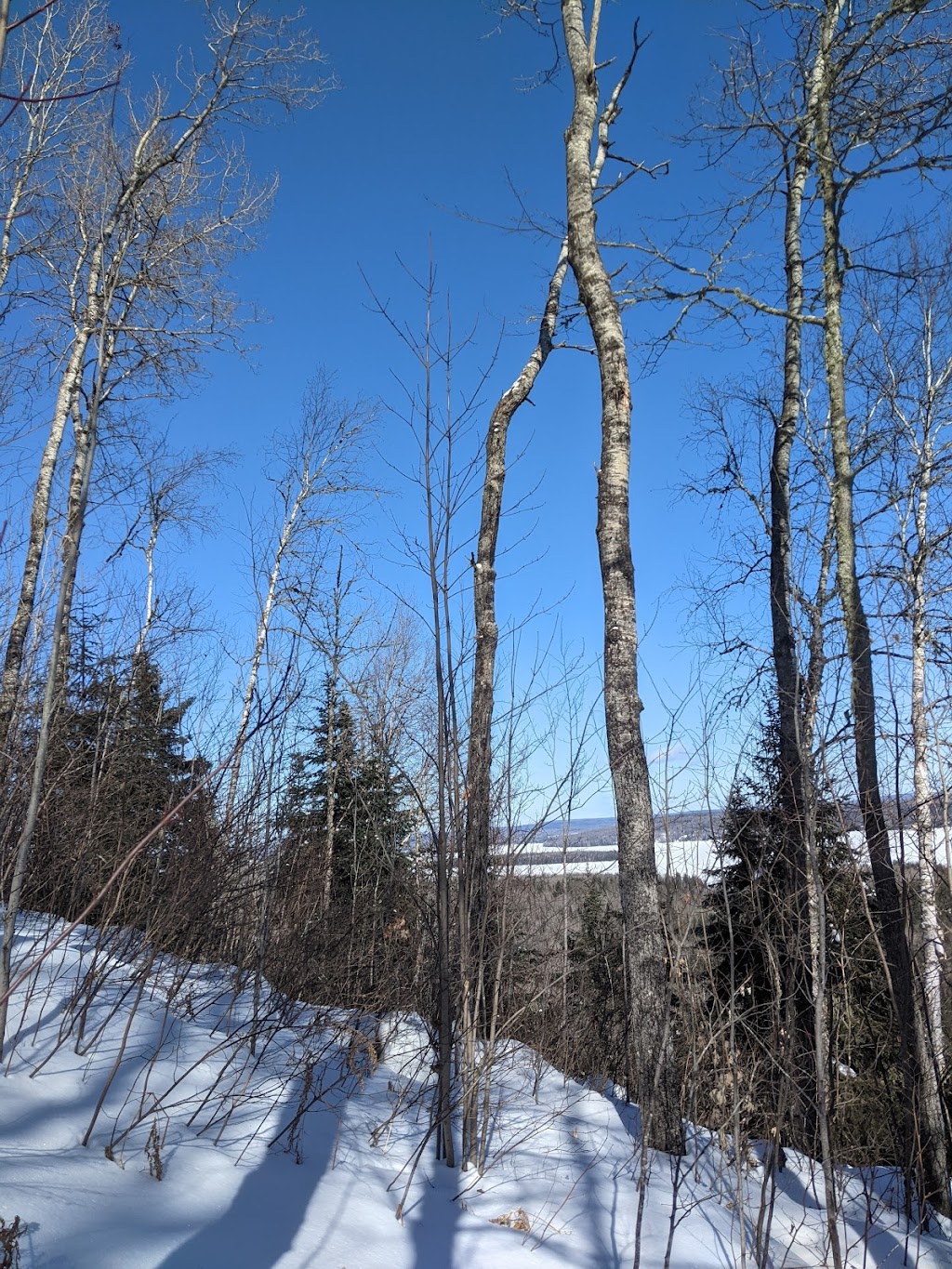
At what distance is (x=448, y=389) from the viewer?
4.14 m

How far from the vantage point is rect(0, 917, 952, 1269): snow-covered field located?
7.81ft

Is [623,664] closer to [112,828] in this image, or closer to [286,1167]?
[286,1167]

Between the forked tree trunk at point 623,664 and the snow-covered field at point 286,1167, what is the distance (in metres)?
0.43

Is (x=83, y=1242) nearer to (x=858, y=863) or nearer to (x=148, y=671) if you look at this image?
(x=858, y=863)

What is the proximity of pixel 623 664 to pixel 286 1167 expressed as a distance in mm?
3266

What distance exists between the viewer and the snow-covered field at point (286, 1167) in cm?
Answer: 238

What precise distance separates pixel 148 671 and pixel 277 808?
13.2 ft

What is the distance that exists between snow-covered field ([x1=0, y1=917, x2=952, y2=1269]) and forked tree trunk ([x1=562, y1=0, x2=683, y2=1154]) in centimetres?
43

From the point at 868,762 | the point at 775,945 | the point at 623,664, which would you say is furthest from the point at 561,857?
the point at 868,762

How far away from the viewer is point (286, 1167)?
9.89 feet

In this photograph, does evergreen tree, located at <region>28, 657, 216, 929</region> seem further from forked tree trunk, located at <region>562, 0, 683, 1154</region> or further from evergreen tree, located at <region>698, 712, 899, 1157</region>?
evergreen tree, located at <region>698, 712, 899, 1157</region>

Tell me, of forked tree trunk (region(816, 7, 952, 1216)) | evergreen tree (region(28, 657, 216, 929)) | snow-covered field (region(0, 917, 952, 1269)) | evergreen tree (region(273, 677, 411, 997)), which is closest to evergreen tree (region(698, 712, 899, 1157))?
forked tree trunk (region(816, 7, 952, 1216))

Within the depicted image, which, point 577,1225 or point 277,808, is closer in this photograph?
point 577,1225

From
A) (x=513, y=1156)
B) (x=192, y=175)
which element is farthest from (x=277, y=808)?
(x=192, y=175)
